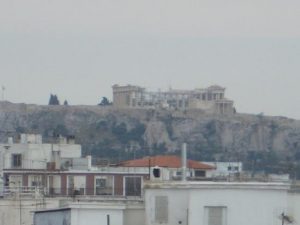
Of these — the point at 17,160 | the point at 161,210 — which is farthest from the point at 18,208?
the point at 17,160

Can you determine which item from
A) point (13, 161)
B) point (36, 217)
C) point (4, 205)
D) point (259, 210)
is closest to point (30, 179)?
point (13, 161)

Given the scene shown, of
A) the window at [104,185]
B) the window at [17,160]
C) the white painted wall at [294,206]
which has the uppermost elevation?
the window at [17,160]

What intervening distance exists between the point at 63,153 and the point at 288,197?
137 feet

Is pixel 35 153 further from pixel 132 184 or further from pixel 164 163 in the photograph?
pixel 132 184

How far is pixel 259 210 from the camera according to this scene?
37.9 m

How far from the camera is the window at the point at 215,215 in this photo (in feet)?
124

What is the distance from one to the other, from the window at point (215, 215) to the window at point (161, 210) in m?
0.94

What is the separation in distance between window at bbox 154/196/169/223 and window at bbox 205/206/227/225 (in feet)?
Answer: 3.09

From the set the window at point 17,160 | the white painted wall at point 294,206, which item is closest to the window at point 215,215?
the white painted wall at point 294,206

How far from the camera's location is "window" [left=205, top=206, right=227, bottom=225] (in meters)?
37.7

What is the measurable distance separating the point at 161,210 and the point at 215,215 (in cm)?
119

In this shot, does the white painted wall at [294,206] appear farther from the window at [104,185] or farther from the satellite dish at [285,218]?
the window at [104,185]

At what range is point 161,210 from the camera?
127ft

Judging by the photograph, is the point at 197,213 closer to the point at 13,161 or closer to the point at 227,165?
the point at 13,161
